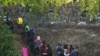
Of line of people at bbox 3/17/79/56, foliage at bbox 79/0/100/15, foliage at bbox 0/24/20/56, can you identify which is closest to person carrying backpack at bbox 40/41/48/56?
line of people at bbox 3/17/79/56

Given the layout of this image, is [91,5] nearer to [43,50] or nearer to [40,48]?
[43,50]

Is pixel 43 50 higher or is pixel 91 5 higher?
pixel 91 5

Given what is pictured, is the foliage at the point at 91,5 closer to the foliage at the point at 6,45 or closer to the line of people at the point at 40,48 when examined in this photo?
the foliage at the point at 6,45

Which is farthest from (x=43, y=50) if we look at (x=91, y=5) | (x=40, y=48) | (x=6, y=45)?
(x=91, y=5)

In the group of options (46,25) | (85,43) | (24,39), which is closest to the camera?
(24,39)

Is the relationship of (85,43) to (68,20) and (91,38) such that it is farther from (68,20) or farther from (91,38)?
(68,20)

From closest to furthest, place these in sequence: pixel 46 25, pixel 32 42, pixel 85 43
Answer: pixel 32 42
pixel 85 43
pixel 46 25

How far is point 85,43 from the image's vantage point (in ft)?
85.3

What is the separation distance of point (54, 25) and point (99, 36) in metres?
2.90

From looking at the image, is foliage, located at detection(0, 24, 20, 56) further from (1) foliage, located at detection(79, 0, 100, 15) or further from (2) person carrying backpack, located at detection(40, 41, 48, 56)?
(2) person carrying backpack, located at detection(40, 41, 48, 56)

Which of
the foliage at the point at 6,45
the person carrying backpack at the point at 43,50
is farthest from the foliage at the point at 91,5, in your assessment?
the person carrying backpack at the point at 43,50

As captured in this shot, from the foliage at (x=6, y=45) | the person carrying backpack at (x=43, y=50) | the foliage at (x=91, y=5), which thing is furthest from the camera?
the person carrying backpack at (x=43, y=50)

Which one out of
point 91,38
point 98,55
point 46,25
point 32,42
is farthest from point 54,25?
point 32,42

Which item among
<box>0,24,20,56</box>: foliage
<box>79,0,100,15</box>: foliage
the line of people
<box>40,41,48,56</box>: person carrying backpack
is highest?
<box>79,0,100,15</box>: foliage
